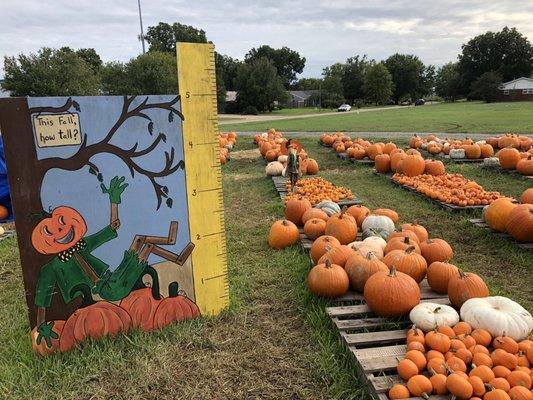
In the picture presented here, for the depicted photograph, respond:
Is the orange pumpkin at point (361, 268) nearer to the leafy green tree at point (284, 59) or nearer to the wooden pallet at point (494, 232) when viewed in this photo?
the wooden pallet at point (494, 232)

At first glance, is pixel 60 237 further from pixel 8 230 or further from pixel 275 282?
pixel 8 230

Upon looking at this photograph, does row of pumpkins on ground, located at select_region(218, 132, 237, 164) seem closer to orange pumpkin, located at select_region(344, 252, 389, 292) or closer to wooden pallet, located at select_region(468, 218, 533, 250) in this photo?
wooden pallet, located at select_region(468, 218, 533, 250)

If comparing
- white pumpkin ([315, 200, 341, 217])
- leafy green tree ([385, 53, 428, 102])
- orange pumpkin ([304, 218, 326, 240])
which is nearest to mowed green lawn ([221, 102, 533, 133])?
white pumpkin ([315, 200, 341, 217])

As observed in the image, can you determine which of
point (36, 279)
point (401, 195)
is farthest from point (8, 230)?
point (401, 195)

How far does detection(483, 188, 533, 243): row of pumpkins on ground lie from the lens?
5.37 meters

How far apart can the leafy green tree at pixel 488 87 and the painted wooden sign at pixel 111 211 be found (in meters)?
82.0

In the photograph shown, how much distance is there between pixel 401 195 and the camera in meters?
8.70

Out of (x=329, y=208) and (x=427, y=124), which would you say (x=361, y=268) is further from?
(x=427, y=124)

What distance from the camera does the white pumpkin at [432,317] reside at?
10.5ft

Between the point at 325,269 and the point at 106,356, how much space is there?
2.06 m

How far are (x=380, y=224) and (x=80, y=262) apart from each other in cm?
362

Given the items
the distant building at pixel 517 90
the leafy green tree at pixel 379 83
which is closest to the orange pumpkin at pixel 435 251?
the distant building at pixel 517 90

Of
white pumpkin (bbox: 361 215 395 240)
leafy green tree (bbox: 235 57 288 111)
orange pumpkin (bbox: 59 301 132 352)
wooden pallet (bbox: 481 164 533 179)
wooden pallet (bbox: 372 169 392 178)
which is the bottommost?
wooden pallet (bbox: 372 169 392 178)

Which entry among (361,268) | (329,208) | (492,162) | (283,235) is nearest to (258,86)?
(492,162)
